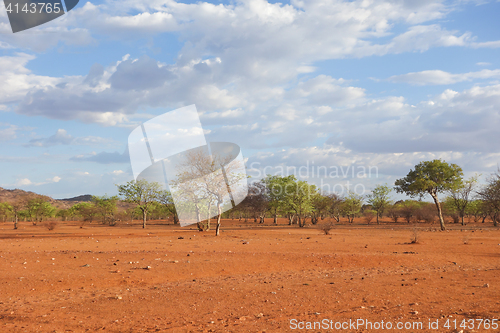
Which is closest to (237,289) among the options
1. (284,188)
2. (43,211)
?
(284,188)

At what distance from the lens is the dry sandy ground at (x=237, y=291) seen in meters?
6.84

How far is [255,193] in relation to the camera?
69.9m

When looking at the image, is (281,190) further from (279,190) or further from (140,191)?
(140,191)

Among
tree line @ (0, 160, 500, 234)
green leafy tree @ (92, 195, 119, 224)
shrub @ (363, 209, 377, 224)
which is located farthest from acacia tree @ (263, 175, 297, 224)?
green leafy tree @ (92, 195, 119, 224)

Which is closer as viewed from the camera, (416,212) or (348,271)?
(348,271)

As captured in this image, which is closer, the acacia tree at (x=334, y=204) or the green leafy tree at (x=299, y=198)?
the green leafy tree at (x=299, y=198)

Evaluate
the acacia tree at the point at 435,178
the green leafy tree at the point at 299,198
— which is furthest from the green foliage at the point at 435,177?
the green leafy tree at the point at 299,198

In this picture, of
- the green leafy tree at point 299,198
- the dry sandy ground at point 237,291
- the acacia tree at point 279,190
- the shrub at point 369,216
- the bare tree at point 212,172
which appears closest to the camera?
the dry sandy ground at point 237,291

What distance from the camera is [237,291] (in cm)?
940

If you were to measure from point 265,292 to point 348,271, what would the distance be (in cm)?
479

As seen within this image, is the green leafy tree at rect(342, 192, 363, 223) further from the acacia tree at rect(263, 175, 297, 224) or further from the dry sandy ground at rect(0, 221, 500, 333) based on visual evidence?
the dry sandy ground at rect(0, 221, 500, 333)

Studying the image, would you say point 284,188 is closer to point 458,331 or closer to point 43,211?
point 458,331

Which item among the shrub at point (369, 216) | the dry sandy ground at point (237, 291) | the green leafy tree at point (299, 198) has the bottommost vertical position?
the shrub at point (369, 216)

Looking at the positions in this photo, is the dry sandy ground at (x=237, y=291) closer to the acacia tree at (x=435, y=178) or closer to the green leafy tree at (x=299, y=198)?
the acacia tree at (x=435, y=178)
